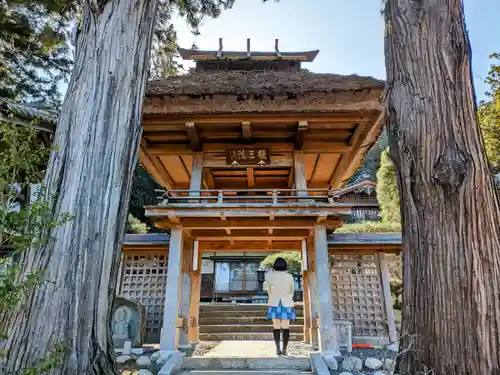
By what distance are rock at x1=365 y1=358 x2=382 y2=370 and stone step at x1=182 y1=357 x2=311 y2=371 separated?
937mm

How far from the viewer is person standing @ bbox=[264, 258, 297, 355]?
5094 mm

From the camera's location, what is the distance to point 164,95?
5.55 meters

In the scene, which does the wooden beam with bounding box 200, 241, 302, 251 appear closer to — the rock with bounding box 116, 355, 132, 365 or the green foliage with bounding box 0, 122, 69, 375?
the rock with bounding box 116, 355, 132, 365

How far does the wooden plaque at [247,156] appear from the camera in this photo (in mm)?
6422

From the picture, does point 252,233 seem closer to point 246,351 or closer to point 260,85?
point 246,351

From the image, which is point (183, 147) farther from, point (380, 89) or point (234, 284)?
point (234, 284)

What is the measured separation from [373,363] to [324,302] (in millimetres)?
1067

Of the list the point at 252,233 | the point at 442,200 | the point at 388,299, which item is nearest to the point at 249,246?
the point at 252,233

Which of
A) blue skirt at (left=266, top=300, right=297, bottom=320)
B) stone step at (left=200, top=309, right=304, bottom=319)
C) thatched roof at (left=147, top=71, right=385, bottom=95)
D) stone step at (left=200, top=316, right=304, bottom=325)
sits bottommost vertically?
stone step at (left=200, top=316, right=304, bottom=325)

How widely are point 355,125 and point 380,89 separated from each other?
964 mm

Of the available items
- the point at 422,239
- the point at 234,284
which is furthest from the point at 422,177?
the point at 234,284

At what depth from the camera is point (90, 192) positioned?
219cm

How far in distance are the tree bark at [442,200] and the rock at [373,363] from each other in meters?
3.69

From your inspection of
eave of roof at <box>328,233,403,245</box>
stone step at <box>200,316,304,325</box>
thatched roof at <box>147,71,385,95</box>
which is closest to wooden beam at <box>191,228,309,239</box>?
eave of roof at <box>328,233,403,245</box>
